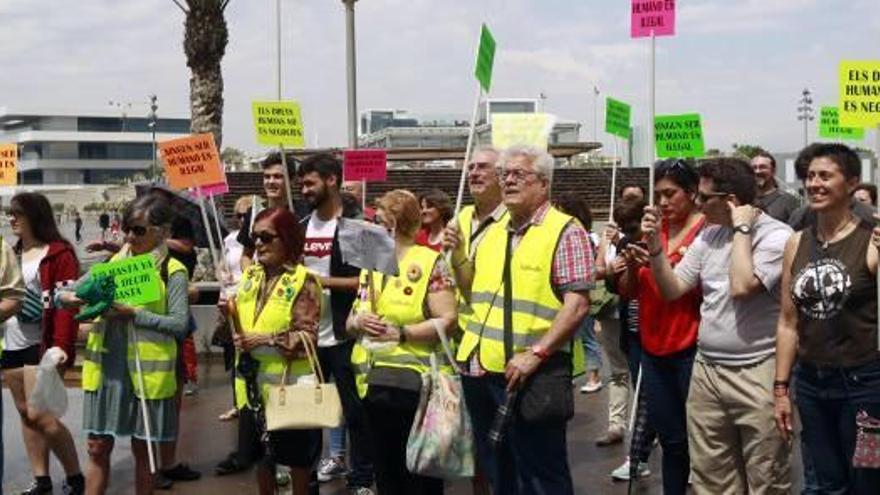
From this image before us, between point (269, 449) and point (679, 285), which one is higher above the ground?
point (679, 285)

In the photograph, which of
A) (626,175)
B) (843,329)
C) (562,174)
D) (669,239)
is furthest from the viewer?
(562,174)

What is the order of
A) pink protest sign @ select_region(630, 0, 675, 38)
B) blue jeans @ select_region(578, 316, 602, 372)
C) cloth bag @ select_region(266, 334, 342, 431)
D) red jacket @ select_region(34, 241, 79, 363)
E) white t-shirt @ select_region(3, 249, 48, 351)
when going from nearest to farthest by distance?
cloth bag @ select_region(266, 334, 342, 431), pink protest sign @ select_region(630, 0, 675, 38), red jacket @ select_region(34, 241, 79, 363), white t-shirt @ select_region(3, 249, 48, 351), blue jeans @ select_region(578, 316, 602, 372)

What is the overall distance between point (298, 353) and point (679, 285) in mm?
1828

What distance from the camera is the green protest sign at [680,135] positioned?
25.6 feet

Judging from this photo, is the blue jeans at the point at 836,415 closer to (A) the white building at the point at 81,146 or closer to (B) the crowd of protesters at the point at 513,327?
(B) the crowd of protesters at the point at 513,327

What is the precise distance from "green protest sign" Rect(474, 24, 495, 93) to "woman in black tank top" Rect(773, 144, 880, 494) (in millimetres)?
1895

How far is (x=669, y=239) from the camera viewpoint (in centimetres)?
532

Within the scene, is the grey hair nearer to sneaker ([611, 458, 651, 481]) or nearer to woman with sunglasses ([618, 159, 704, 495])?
woman with sunglasses ([618, 159, 704, 495])

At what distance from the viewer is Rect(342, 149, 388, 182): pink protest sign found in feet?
27.3

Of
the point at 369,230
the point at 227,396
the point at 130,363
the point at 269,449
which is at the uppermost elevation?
the point at 369,230

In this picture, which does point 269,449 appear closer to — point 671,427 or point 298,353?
point 298,353

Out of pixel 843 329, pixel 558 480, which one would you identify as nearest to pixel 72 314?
pixel 558 480

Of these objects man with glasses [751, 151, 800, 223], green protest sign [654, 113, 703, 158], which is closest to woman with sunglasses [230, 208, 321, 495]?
green protest sign [654, 113, 703, 158]

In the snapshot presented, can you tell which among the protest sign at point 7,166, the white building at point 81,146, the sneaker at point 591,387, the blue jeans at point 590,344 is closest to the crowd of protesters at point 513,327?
the protest sign at point 7,166
